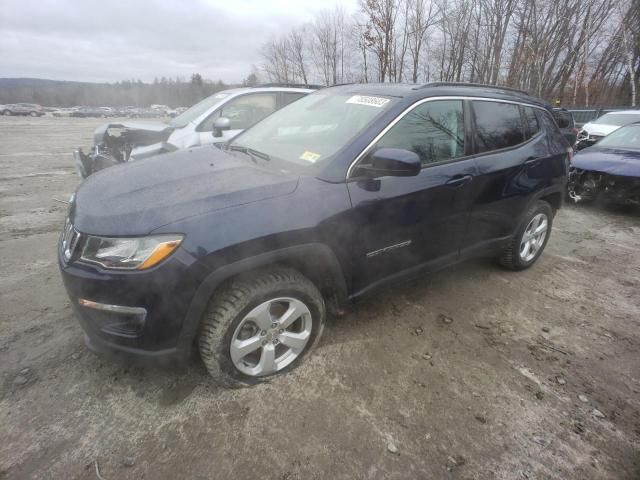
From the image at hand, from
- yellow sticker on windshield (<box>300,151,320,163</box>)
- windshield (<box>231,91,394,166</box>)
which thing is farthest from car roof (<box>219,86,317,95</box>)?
yellow sticker on windshield (<box>300,151,320,163</box>)

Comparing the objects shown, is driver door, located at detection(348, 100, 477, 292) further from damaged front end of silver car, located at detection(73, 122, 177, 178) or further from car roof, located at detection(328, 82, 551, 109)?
damaged front end of silver car, located at detection(73, 122, 177, 178)

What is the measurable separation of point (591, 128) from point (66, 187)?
1230 centimetres

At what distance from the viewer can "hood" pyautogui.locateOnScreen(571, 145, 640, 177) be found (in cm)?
519

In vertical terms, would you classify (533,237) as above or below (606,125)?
below

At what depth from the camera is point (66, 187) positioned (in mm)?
6504

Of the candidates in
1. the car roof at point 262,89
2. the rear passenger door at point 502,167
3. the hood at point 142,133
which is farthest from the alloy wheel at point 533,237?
the hood at point 142,133

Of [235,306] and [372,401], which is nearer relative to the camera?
[235,306]

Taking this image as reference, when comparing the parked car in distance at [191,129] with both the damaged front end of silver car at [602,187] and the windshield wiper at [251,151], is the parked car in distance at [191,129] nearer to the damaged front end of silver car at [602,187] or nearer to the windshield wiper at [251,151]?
the windshield wiper at [251,151]

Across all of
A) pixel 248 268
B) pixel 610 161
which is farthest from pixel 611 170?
pixel 248 268

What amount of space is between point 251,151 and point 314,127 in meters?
0.50

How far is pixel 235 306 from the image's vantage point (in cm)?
182

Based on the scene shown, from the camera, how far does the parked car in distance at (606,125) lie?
867 centimetres

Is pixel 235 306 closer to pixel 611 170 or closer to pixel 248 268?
pixel 248 268

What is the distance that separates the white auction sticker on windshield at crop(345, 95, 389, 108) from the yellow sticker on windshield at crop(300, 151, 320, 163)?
1.91ft
